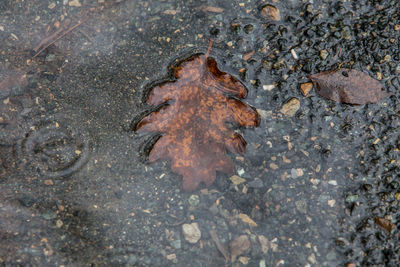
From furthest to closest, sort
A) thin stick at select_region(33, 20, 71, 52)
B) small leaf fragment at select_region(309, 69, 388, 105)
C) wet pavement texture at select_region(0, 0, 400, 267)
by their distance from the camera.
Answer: thin stick at select_region(33, 20, 71, 52), small leaf fragment at select_region(309, 69, 388, 105), wet pavement texture at select_region(0, 0, 400, 267)

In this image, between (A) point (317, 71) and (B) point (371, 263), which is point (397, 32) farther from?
(B) point (371, 263)

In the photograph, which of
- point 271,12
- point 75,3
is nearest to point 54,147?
point 75,3

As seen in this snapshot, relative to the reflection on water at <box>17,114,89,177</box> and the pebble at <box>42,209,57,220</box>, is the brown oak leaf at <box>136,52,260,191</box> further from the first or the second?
the pebble at <box>42,209,57,220</box>

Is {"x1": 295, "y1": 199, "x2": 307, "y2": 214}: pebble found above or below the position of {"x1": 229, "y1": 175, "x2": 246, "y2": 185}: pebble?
below

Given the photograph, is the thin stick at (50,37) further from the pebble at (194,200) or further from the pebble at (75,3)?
the pebble at (194,200)

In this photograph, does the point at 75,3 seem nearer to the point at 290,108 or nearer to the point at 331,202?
the point at 290,108

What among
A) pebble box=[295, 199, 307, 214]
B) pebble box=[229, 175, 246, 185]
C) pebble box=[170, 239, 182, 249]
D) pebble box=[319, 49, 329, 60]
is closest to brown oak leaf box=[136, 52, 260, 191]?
pebble box=[229, 175, 246, 185]

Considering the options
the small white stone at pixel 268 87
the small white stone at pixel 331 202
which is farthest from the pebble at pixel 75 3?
the small white stone at pixel 331 202
